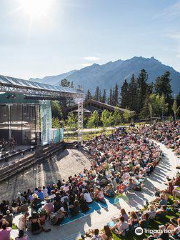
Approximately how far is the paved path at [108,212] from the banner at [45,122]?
47.7 feet

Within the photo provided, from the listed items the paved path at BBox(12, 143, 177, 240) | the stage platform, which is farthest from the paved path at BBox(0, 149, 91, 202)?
the paved path at BBox(12, 143, 177, 240)

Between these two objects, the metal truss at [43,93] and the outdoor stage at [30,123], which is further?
the outdoor stage at [30,123]

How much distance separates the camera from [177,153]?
1972 centimetres

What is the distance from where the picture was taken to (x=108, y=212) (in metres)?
9.89

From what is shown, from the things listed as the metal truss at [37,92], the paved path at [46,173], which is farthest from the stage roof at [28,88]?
the paved path at [46,173]

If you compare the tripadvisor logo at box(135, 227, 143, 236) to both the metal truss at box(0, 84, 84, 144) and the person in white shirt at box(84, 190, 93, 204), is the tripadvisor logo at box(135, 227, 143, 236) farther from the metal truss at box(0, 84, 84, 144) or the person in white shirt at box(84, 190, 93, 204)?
the metal truss at box(0, 84, 84, 144)

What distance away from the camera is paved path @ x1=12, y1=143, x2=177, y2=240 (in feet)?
26.4

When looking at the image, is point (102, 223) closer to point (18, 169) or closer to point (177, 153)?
point (18, 169)

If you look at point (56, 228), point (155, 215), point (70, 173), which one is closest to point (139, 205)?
point (155, 215)

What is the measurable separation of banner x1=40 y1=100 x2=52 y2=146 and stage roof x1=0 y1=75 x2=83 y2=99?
1.37 metres

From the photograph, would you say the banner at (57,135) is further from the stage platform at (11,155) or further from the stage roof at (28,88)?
the stage roof at (28,88)

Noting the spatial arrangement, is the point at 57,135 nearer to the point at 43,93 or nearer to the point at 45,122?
the point at 45,122

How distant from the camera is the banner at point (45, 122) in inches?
1034

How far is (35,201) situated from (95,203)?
8.99 feet
